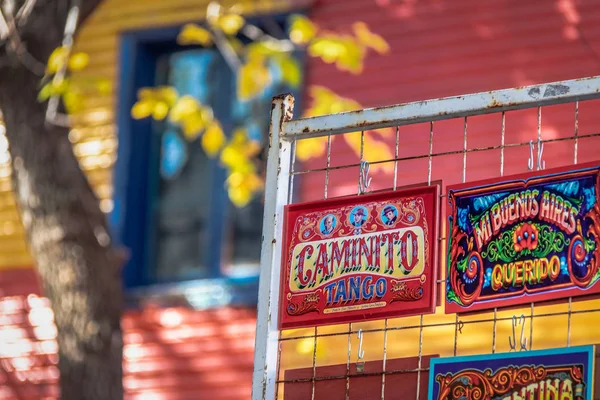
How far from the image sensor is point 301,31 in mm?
7961

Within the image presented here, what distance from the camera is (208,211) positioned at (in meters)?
9.29

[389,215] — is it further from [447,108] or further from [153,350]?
[153,350]

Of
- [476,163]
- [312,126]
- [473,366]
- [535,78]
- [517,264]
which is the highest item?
[535,78]

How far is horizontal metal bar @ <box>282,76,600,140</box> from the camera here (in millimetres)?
3576

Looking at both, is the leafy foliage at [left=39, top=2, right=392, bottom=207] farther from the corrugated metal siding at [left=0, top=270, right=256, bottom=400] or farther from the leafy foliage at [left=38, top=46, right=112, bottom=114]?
the corrugated metal siding at [left=0, top=270, right=256, bottom=400]

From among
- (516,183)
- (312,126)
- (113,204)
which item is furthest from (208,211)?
(516,183)

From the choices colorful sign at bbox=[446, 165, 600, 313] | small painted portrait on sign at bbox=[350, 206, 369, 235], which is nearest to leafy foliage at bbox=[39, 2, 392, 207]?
small painted portrait on sign at bbox=[350, 206, 369, 235]

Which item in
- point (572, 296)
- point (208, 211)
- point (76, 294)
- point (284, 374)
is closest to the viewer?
point (572, 296)

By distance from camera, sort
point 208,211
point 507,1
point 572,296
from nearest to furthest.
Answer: point 572,296, point 507,1, point 208,211

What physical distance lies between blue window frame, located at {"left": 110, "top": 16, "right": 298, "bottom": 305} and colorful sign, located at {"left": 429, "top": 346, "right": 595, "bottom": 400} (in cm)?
544

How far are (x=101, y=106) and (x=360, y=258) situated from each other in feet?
20.2

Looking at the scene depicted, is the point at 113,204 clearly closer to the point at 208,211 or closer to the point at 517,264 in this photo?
the point at 208,211

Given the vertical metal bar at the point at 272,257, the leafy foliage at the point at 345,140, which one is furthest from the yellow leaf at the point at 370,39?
the vertical metal bar at the point at 272,257

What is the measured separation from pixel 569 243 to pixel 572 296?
0.49 feet
